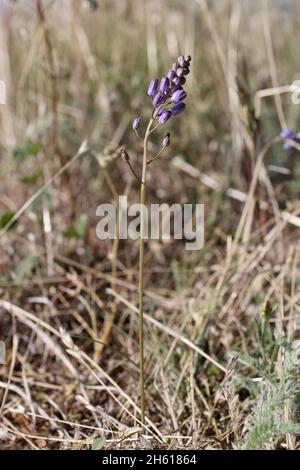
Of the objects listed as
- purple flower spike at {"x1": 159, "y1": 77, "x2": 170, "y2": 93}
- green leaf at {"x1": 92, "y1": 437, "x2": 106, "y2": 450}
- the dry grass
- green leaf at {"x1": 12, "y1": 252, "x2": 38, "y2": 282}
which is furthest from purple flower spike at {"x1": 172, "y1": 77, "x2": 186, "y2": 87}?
green leaf at {"x1": 12, "y1": 252, "x2": 38, "y2": 282}

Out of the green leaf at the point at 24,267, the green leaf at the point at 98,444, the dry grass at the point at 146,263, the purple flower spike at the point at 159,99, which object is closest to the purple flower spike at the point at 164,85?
the purple flower spike at the point at 159,99

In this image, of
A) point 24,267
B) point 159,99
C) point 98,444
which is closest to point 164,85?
point 159,99

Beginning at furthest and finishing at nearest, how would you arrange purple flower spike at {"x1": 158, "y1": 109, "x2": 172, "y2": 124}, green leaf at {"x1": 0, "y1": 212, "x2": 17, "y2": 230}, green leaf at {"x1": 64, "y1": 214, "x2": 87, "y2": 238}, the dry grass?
green leaf at {"x1": 64, "y1": 214, "x2": 87, "y2": 238}, green leaf at {"x1": 0, "y1": 212, "x2": 17, "y2": 230}, the dry grass, purple flower spike at {"x1": 158, "y1": 109, "x2": 172, "y2": 124}

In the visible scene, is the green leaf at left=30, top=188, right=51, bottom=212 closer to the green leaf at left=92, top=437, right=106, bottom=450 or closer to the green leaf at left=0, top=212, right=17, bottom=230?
the green leaf at left=0, top=212, right=17, bottom=230

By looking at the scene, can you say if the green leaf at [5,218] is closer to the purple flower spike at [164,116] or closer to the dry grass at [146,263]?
the dry grass at [146,263]

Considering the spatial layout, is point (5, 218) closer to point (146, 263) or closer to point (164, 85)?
point (146, 263)

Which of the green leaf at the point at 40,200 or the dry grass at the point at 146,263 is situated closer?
the dry grass at the point at 146,263
